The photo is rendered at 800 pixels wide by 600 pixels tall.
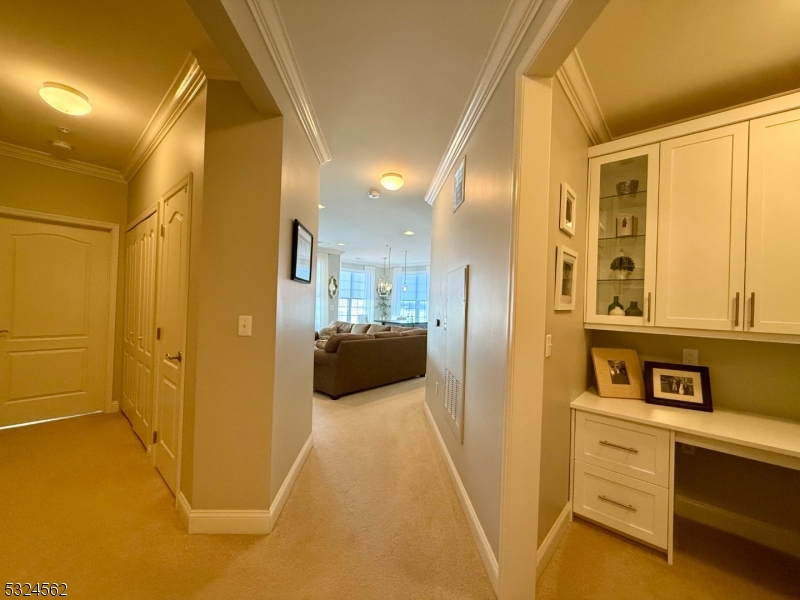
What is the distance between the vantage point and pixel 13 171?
2889mm

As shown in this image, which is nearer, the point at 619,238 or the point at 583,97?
the point at 583,97

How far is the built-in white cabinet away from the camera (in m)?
1.53

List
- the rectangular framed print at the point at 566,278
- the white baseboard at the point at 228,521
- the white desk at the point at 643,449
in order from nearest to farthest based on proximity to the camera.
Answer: the white desk at the point at 643,449 → the rectangular framed print at the point at 566,278 → the white baseboard at the point at 228,521

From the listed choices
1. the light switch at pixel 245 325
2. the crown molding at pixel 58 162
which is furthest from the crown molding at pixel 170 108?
the light switch at pixel 245 325

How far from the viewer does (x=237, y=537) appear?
172 centimetres

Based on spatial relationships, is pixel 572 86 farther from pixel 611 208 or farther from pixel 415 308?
pixel 415 308

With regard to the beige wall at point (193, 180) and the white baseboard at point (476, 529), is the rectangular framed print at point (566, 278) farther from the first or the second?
the beige wall at point (193, 180)

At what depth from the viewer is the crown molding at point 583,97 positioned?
157cm

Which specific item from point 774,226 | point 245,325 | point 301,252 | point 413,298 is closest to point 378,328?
point 413,298

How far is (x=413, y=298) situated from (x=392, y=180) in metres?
7.31

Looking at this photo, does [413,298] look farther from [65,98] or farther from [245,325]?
[65,98]

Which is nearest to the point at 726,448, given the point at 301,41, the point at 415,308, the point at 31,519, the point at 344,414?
the point at 301,41

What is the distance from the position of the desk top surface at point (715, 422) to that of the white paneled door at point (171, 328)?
2.43 metres

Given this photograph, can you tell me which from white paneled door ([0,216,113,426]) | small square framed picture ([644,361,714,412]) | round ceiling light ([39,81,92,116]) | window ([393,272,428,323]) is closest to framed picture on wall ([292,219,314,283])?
round ceiling light ([39,81,92,116])
